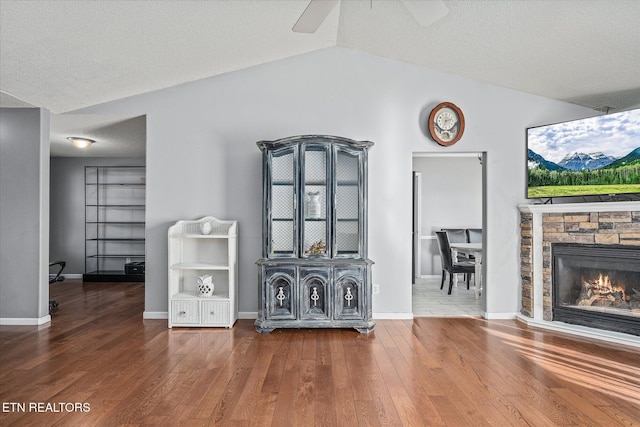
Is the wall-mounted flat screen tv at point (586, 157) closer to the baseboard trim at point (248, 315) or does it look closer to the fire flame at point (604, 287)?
the fire flame at point (604, 287)

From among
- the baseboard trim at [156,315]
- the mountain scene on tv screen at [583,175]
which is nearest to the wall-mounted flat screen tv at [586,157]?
the mountain scene on tv screen at [583,175]

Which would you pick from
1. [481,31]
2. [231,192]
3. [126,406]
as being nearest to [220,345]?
[126,406]

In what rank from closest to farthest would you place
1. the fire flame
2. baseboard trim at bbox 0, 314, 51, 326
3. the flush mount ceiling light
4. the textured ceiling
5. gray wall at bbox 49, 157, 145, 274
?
the textured ceiling
the fire flame
baseboard trim at bbox 0, 314, 51, 326
the flush mount ceiling light
gray wall at bbox 49, 157, 145, 274

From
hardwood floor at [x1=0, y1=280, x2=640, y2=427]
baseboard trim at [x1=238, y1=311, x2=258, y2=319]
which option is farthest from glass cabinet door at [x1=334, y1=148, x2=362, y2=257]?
baseboard trim at [x1=238, y1=311, x2=258, y2=319]

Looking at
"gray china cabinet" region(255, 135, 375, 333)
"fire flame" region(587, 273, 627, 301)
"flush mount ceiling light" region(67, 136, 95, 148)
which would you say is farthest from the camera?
"flush mount ceiling light" region(67, 136, 95, 148)

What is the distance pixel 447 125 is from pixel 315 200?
1763 mm

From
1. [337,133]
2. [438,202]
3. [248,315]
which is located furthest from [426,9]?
[438,202]

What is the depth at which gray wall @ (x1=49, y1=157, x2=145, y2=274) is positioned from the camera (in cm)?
823

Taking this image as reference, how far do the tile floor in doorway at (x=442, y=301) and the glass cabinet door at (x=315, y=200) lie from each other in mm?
1579

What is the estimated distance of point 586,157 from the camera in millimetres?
4223

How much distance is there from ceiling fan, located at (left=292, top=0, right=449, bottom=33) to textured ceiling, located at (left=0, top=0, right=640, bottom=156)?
1.07 meters

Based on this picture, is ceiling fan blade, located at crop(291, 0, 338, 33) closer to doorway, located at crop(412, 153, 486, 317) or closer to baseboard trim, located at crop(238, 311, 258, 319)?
baseboard trim, located at crop(238, 311, 258, 319)

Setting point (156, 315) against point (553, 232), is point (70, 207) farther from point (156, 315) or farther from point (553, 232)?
point (553, 232)

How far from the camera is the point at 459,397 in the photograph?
275 cm
